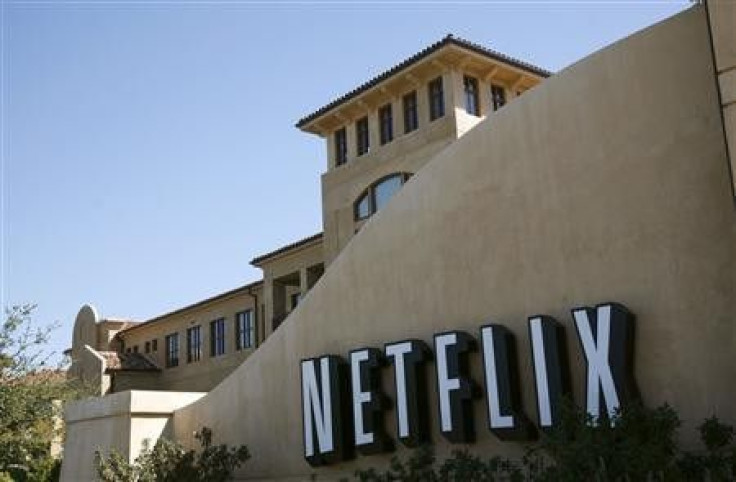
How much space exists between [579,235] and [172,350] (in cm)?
4094

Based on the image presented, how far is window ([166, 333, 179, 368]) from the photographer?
50.3 m

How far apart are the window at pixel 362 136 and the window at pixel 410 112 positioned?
231cm

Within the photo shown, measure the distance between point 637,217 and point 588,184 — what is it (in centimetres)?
101

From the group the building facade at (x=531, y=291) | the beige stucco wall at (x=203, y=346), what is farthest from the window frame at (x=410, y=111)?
the beige stucco wall at (x=203, y=346)

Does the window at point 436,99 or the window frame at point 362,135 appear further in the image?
the window frame at point 362,135

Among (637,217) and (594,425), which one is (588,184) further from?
(594,425)

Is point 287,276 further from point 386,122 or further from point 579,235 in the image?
point 579,235

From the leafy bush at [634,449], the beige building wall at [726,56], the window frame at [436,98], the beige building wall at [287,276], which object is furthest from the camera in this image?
the beige building wall at [287,276]

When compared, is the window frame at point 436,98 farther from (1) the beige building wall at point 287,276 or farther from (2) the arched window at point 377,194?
(1) the beige building wall at point 287,276

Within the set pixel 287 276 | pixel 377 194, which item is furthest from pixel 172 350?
pixel 377 194

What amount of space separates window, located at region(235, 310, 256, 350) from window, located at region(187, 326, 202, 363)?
13.4 ft

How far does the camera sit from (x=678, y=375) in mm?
11898

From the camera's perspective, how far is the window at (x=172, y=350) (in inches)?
1980

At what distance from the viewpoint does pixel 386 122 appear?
32844mm
